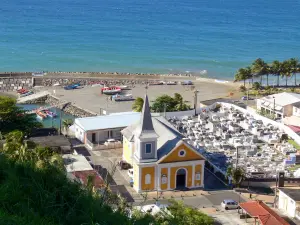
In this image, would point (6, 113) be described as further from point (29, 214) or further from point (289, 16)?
point (289, 16)

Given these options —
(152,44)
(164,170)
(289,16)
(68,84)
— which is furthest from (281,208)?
(289,16)

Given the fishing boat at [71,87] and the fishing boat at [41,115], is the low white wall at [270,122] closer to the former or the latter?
the fishing boat at [41,115]

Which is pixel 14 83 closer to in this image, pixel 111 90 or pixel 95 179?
pixel 111 90

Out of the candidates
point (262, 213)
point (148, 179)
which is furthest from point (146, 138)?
point (262, 213)

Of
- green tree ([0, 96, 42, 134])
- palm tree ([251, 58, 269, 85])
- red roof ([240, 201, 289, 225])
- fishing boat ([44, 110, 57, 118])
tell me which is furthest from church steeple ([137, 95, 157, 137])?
palm tree ([251, 58, 269, 85])

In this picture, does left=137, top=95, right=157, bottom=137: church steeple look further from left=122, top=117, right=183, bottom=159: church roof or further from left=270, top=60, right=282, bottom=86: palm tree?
left=270, top=60, right=282, bottom=86: palm tree

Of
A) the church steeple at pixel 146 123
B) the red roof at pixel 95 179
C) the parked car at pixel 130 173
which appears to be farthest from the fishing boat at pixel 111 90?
the red roof at pixel 95 179
